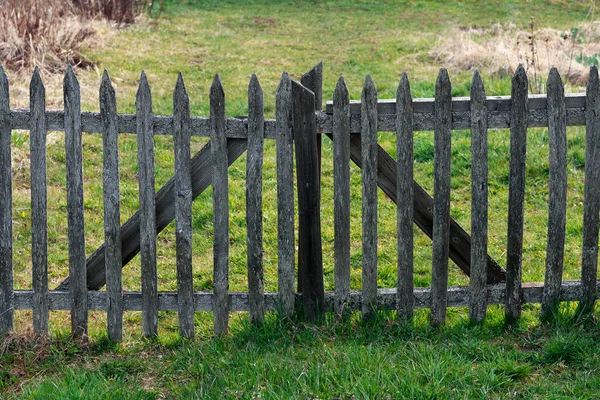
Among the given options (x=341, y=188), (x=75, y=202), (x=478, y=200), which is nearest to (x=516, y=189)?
(x=478, y=200)

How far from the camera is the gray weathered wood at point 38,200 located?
4.99 metres

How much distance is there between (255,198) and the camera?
4.97m

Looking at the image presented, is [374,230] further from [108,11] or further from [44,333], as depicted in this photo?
[108,11]

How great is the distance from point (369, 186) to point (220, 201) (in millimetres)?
861

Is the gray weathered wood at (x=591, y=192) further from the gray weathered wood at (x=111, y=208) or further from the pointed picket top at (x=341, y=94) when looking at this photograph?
the gray weathered wood at (x=111, y=208)

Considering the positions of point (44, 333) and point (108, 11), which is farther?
point (108, 11)

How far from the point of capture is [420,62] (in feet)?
41.8

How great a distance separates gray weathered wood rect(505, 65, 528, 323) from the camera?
4961 millimetres

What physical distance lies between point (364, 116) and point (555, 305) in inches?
64.6

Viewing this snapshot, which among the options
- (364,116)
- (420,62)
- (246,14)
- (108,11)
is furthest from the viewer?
(246,14)

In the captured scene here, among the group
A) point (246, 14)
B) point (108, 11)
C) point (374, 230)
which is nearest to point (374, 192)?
point (374, 230)

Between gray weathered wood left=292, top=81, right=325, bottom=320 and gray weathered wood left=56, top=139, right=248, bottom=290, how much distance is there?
0.34m

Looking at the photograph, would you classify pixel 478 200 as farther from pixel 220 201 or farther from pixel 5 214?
pixel 5 214

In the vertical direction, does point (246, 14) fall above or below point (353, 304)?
above
